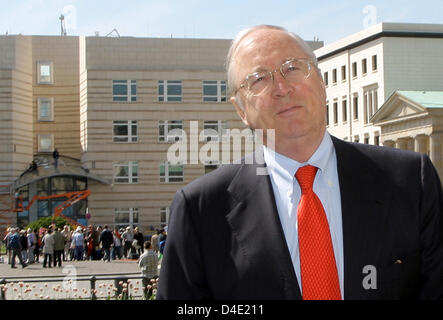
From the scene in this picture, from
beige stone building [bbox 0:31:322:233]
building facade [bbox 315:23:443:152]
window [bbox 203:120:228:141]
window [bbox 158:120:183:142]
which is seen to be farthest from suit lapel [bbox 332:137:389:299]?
building facade [bbox 315:23:443:152]

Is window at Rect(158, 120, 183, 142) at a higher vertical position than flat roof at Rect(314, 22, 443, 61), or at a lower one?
lower

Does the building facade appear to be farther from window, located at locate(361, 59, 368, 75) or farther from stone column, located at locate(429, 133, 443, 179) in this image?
stone column, located at locate(429, 133, 443, 179)

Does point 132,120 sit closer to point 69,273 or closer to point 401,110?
point 401,110

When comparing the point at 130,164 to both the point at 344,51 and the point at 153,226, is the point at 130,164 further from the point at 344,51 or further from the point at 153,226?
the point at 344,51

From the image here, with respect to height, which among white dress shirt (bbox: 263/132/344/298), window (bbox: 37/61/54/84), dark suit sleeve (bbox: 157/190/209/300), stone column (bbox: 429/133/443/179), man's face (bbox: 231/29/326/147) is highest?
window (bbox: 37/61/54/84)

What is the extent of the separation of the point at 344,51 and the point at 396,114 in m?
12.3

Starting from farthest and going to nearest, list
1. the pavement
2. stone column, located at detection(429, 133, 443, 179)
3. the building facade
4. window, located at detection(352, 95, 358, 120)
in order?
window, located at detection(352, 95, 358, 120)
the building facade
stone column, located at detection(429, 133, 443, 179)
the pavement

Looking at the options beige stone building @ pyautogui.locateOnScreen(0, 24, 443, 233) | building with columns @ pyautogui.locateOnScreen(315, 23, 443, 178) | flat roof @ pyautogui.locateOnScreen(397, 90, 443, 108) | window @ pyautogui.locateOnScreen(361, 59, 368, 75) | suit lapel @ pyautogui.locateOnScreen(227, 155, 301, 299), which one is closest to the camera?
suit lapel @ pyautogui.locateOnScreen(227, 155, 301, 299)

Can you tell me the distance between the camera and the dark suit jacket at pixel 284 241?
279 cm

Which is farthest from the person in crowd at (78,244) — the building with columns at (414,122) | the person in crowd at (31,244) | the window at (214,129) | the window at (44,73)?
the window at (44,73)

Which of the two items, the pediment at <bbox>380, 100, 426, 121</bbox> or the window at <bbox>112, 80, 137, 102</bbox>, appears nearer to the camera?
the window at <bbox>112, 80, 137, 102</bbox>

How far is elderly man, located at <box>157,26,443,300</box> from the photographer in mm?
2795
